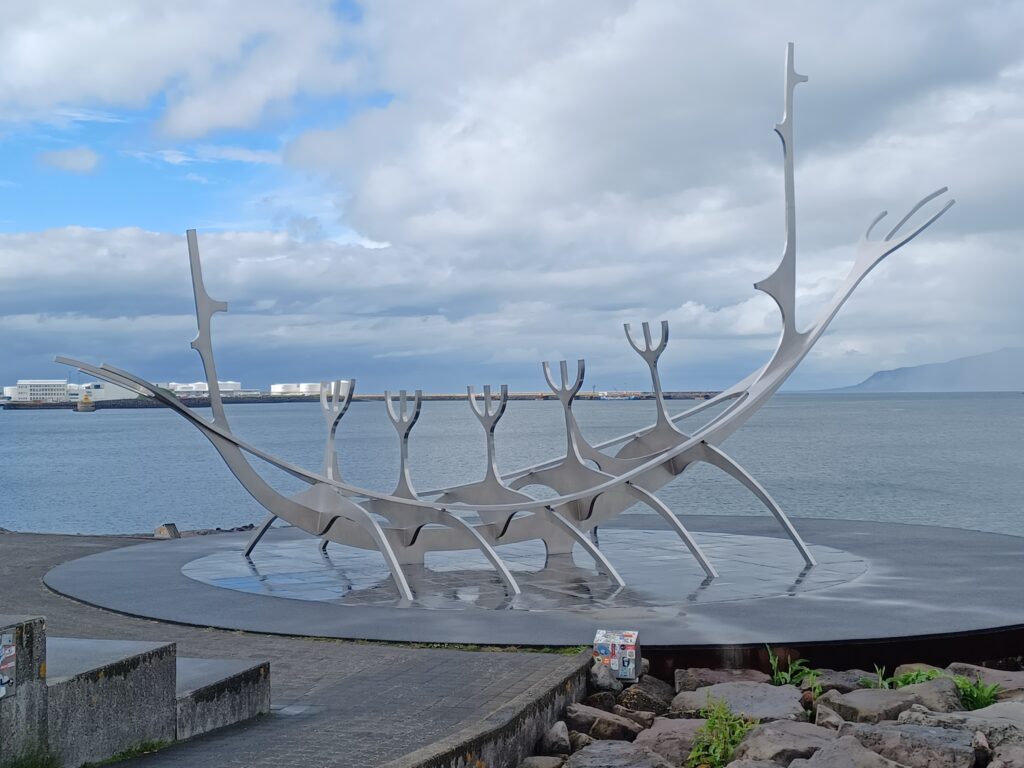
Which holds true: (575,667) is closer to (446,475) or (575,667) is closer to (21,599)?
(21,599)

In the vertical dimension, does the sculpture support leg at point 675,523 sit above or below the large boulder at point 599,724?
above

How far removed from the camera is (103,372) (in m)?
11.5

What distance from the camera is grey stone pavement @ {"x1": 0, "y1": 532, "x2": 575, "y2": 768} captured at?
6.18 meters

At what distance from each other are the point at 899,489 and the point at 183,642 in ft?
139

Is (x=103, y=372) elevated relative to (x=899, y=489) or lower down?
elevated

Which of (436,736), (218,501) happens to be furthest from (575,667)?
(218,501)

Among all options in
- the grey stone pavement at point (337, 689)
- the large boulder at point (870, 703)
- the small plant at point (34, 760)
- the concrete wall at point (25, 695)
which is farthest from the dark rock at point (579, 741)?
the concrete wall at point (25, 695)

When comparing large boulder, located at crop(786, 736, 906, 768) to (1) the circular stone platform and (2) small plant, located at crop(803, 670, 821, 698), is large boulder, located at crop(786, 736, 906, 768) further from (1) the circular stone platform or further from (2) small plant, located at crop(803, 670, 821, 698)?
(1) the circular stone platform

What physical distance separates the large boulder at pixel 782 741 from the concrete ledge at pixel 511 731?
4.05 feet

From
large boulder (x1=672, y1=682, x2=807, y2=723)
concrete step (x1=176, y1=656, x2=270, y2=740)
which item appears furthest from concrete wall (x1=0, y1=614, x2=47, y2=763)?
large boulder (x1=672, y1=682, x2=807, y2=723)

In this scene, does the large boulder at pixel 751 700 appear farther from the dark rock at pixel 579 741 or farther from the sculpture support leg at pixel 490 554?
the sculpture support leg at pixel 490 554

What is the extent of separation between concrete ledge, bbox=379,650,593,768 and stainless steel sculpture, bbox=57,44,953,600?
3658 millimetres

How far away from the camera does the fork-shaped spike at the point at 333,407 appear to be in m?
13.7

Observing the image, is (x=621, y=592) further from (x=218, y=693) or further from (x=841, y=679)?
(x=218, y=693)
